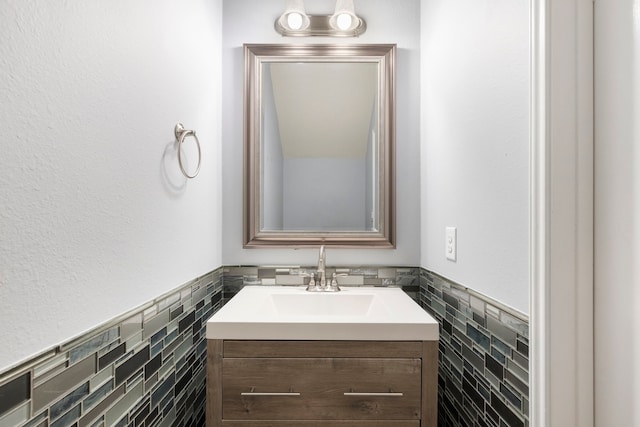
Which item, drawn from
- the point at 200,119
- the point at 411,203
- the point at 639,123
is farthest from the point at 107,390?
the point at 411,203

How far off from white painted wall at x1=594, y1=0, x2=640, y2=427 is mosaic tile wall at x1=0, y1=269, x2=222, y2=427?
1.02 metres

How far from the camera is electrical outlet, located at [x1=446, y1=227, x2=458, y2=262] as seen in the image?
1.21 m

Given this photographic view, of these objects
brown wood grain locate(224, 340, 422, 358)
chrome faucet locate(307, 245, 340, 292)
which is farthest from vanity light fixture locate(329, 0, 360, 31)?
brown wood grain locate(224, 340, 422, 358)

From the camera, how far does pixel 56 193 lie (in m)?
0.63

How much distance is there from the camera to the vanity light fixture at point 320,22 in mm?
1535

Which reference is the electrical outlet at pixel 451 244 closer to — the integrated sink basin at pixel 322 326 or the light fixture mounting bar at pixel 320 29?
the integrated sink basin at pixel 322 326

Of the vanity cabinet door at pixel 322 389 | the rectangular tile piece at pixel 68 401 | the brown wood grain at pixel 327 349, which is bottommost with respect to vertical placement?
the vanity cabinet door at pixel 322 389

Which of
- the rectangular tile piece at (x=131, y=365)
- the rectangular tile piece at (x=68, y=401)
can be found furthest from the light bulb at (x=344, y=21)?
the rectangular tile piece at (x=68, y=401)

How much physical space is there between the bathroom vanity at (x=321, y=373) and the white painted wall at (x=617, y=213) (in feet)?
1.43

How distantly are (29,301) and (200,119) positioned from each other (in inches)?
36.4

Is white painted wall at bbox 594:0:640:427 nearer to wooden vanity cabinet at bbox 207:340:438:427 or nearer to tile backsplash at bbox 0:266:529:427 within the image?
tile backsplash at bbox 0:266:529:427

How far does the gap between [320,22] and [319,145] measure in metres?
0.55

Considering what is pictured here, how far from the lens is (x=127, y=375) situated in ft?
2.79

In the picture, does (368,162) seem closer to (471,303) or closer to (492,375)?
(471,303)
